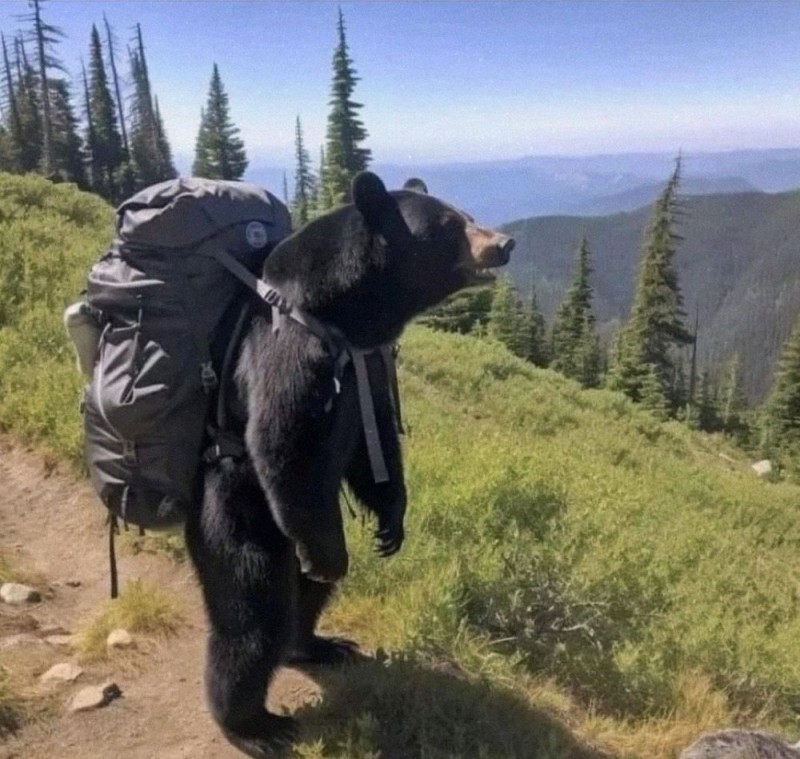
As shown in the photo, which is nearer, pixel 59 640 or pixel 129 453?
pixel 129 453

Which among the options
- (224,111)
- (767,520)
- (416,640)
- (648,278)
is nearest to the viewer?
(416,640)

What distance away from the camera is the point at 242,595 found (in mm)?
2852

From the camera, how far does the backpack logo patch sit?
2.93m

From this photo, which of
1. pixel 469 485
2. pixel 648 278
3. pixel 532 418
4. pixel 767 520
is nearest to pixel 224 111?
pixel 648 278

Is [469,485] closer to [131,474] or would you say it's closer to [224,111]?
[131,474]

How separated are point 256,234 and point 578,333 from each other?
47053 mm

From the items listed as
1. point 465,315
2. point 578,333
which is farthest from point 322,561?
point 578,333

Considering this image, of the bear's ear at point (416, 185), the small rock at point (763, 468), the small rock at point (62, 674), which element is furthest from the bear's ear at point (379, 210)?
the small rock at point (763, 468)

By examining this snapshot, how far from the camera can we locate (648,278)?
40.0 meters

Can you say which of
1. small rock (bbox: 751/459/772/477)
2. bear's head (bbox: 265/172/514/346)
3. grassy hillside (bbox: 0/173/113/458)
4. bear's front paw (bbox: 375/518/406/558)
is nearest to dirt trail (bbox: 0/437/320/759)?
grassy hillside (bbox: 0/173/113/458)

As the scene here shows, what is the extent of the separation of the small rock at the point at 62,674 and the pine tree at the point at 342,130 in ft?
121

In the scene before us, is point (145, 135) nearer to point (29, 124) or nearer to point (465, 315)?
point (29, 124)

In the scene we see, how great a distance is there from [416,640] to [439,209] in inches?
78.4

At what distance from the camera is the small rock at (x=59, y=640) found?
381 cm
